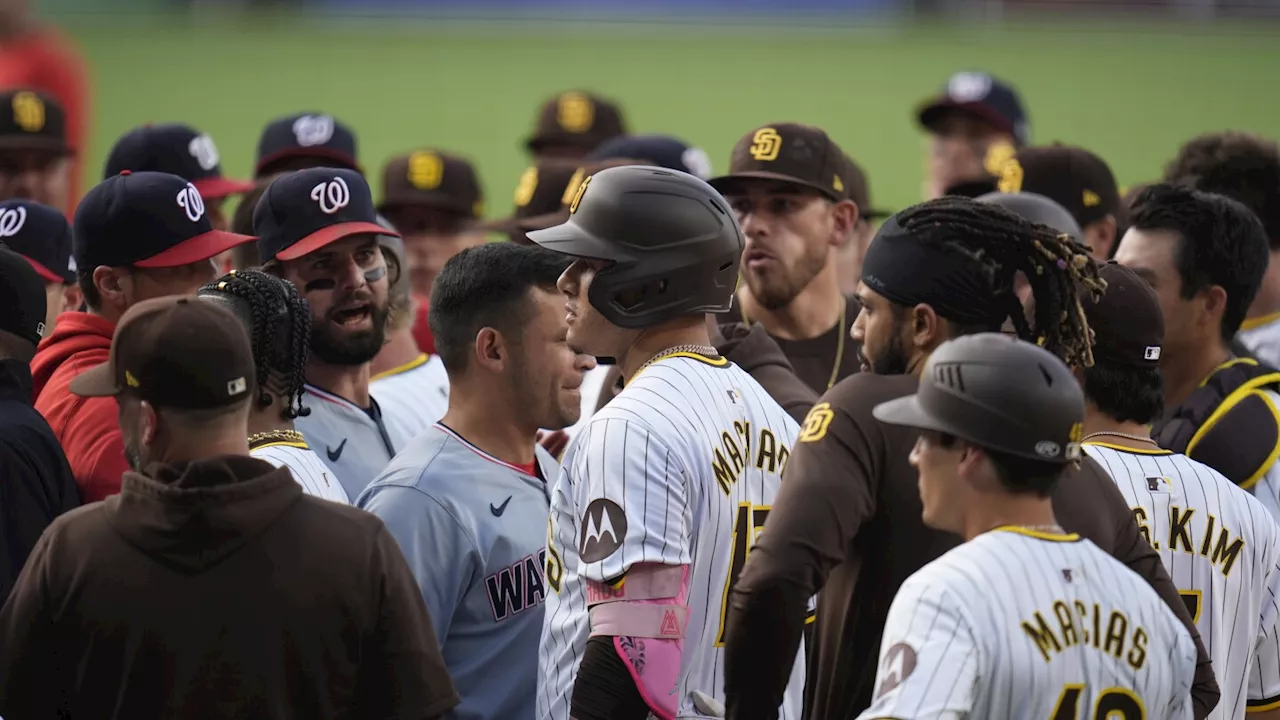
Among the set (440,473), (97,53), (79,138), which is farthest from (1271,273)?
(97,53)

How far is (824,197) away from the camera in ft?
16.1

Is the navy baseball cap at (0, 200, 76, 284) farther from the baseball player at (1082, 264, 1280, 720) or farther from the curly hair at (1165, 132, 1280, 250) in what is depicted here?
the curly hair at (1165, 132, 1280, 250)

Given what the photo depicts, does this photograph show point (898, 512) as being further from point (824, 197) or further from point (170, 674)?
point (824, 197)

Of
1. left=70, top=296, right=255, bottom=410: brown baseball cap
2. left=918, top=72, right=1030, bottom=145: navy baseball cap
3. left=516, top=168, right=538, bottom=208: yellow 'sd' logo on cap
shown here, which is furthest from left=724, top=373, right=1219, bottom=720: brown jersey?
left=918, top=72, right=1030, bottom=145: navy baseball cap

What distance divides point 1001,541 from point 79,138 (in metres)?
13.9

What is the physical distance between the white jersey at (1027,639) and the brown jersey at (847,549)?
26 centimetres

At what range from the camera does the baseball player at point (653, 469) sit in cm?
291

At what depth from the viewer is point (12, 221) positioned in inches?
184

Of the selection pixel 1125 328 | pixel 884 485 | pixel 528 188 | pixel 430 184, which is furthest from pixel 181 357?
pixel 430 184

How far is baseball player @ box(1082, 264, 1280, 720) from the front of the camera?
3.43m

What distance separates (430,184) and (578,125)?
4.10 ft

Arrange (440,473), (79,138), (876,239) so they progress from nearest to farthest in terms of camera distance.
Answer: (876,239) < (440,473) < (79,138)

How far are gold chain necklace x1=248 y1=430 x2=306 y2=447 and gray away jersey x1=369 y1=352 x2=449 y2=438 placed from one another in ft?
3.49

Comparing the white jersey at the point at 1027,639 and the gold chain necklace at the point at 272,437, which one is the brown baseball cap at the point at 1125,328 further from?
the gold chain necklace at the point at 272,437
